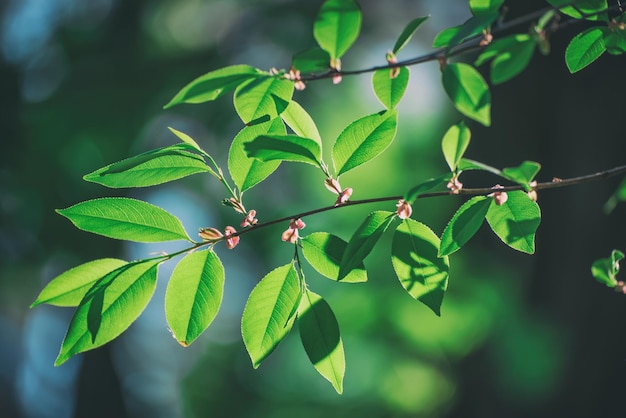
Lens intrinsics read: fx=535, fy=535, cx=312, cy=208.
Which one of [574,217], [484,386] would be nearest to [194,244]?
[574,217]

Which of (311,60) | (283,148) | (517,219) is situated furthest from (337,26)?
(517,219)

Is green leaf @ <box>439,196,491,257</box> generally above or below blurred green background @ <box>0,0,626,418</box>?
above

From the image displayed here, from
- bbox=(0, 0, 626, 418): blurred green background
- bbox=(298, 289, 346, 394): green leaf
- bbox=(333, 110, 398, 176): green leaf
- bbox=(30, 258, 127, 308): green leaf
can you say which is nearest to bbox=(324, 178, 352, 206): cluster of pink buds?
bbox=(333, 110, 398, 176): green leaf

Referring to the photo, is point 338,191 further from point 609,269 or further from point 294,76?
point 609,269

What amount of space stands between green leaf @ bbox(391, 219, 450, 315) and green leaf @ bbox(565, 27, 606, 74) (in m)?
0.23

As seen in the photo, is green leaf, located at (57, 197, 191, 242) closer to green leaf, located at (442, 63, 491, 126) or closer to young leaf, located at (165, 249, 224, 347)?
young leaf, located at (165, 249, 224, 347)

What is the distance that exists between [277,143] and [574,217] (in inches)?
110

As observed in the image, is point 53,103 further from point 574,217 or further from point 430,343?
point 574,217

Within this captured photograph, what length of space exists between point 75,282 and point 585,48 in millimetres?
561

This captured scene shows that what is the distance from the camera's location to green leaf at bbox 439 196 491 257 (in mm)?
482

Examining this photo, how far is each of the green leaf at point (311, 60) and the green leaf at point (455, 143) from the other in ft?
0.46

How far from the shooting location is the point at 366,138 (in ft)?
1.79

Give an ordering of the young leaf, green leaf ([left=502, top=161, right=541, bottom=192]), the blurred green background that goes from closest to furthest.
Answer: green leaf ([left=502, top=161, right=541, bottom=192]) → the young leaf → the blurred green background

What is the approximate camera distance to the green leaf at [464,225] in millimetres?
482
